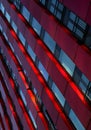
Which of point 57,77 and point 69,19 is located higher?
point 69,19

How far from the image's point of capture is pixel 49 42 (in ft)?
82.5

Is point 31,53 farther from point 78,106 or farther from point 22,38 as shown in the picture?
point 78,106

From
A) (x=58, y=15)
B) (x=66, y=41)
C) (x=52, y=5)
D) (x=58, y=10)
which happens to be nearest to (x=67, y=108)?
(x=66, y=41)

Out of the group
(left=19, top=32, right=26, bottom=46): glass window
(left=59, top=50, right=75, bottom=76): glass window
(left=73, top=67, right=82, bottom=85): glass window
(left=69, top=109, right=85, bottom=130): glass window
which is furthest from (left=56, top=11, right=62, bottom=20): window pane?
(left=19, top=32, right=26, bottom=46): glass window

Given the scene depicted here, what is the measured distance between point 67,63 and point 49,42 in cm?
370

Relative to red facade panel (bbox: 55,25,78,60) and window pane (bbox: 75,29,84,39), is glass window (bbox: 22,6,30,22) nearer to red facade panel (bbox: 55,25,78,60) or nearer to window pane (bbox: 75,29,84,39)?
red facade panel (bbox: 55,25,78,60)

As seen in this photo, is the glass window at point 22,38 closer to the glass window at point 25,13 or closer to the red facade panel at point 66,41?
the glass window at point 25,13

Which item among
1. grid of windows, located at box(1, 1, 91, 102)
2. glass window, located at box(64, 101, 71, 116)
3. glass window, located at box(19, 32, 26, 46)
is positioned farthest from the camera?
glass window, located at box(19, 32, 26, 46)

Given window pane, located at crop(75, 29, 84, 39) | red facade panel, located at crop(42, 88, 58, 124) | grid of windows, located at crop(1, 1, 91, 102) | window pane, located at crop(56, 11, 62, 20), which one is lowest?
red facade panel, located at crop(42, 88, 58, 124)

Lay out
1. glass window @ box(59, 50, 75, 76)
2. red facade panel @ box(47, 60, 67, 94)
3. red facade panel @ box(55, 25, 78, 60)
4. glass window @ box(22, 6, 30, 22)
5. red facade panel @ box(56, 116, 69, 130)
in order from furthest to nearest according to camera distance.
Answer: glass window @ box(22, 6, 30, 22) → red facade panel @ box(56, 116, 69, 130) → red facade panel @ box(47, 60, 67, 94) → glass window @ box(59, 50, 75, 76) → red facade panel @ box(55, 25, 78, 60)

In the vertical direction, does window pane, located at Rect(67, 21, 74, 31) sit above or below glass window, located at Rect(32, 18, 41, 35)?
above

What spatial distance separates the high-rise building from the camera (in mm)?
19484

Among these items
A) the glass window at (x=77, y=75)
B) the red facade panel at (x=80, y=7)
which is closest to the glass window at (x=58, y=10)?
the red facade panel at (x=80, y=7)

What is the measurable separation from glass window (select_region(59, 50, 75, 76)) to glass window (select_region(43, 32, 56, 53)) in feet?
5.31
